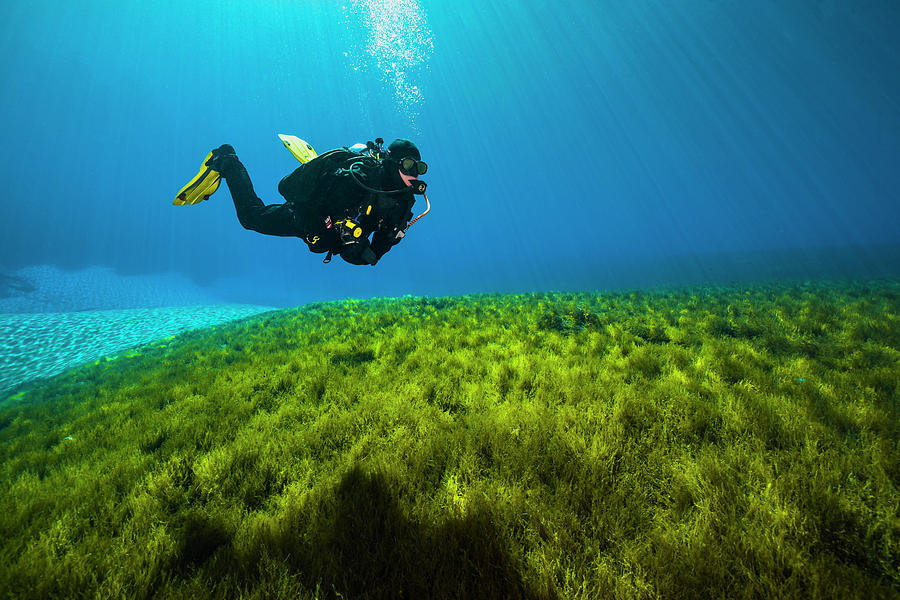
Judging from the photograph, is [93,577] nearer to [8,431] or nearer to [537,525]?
[537,525]

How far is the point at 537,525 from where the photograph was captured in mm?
1907

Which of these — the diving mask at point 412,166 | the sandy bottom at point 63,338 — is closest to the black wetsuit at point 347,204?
the diving mask at point 412,166

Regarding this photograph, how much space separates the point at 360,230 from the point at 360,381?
2487 millimetres

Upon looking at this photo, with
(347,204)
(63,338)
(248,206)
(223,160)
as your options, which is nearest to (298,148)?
(248,206)

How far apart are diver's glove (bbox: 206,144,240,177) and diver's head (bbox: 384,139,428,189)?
12.3 feet

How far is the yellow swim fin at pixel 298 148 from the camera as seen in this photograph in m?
5.51

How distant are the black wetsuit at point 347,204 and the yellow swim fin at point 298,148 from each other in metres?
0.63

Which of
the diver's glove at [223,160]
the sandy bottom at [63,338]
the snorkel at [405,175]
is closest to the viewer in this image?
the snorkel at [405,175]

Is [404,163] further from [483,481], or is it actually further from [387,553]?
[387,553]

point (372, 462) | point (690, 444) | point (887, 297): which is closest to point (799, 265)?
point (887, 297)

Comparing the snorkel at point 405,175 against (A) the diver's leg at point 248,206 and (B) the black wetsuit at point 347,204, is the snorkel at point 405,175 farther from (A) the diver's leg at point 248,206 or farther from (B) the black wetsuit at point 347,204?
(A) the diver's leg at point 248,206

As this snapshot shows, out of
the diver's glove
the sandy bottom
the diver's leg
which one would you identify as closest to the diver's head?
the diver's leg

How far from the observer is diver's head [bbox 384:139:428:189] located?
4664 mm

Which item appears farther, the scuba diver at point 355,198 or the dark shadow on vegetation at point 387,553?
the scuba diver at point 355,198
